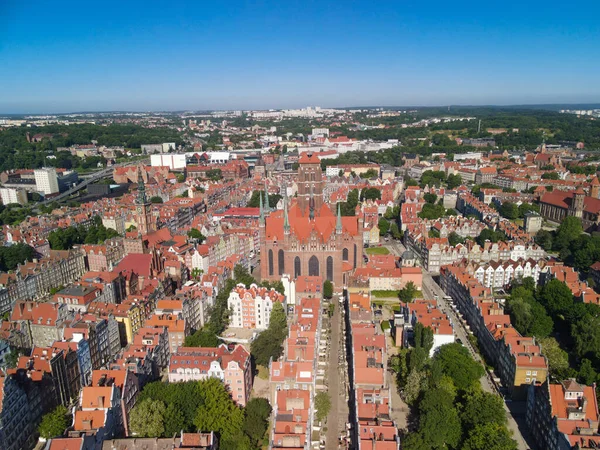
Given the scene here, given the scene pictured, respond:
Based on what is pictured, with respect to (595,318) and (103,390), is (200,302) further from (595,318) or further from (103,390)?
(595,318)

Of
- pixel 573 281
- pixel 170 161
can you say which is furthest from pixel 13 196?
pixel 573 281

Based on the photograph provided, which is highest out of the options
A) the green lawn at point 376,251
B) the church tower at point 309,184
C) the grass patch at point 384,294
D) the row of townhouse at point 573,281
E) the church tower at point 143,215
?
the church tower at point 309,184

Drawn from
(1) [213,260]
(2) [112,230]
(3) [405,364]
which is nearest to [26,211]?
(2) [112,230]

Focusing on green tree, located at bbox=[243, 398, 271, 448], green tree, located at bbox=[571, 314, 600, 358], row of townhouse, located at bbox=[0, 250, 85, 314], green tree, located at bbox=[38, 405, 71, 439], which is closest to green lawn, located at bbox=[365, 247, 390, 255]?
green tree, located at bbox=[571, 314, 600, 358]

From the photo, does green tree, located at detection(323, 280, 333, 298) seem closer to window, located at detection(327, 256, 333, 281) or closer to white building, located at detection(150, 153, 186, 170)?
window, located at detection(327, 256, 333, 281)

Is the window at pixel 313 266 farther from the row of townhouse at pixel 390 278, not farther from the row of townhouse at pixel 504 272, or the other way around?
the row of townhouse at pixel 504 272

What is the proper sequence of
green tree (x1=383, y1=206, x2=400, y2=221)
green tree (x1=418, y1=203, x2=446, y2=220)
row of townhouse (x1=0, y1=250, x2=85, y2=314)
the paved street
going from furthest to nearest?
green tree (x1=383, y1=206, x2=400, y2=221) → green tree (x1=418, y1=203, x2=446, y2=220) → row of townhouse (x1=0, y1=250, x2=85, y2=314) → the paved street

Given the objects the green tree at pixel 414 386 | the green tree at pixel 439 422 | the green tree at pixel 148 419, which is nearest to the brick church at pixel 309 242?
the green tree at pixel 414 386
